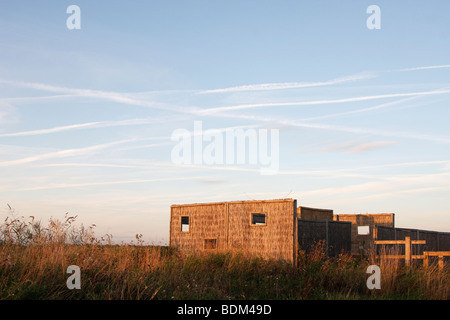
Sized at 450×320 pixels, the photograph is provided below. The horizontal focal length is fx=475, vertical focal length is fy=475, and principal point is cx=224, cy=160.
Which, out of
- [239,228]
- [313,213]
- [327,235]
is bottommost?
[327,235]

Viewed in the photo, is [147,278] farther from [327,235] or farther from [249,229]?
[327,235]

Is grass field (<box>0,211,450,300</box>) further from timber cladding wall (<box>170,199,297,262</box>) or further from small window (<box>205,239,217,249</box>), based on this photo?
small window (<box>205,239,217,249</box>)

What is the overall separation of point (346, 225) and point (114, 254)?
501 inches

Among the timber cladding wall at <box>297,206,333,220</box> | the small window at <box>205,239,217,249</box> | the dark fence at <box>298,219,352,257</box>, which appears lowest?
the small window at <box>205,239,217,249</box>

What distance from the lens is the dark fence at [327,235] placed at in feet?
61.8

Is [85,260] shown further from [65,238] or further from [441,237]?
[441,237]

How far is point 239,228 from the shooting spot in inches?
778

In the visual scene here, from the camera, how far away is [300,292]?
38.8 ft

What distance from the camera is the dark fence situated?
18844 millimetres

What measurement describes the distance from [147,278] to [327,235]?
440 inches

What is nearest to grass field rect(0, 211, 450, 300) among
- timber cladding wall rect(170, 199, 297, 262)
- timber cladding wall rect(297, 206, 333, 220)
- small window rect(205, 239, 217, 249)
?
timber cladding wall rect(170, 199, 297, 262)

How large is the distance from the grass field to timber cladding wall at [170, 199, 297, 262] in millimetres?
3179

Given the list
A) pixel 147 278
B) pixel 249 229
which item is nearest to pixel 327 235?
pixel 249 229

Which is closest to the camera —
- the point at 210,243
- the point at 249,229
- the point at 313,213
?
the point at 249,229
